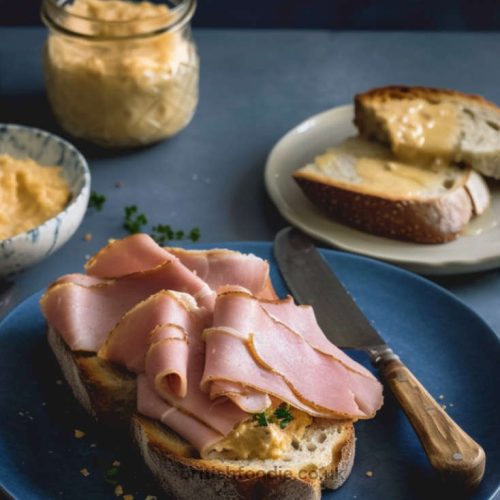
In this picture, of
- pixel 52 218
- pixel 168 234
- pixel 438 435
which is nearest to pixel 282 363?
pixel 438 435

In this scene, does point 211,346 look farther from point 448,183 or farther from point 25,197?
point 448,183

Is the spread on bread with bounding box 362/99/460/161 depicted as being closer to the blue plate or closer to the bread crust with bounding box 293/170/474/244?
the bread crust with bounding box 293/170/474/244

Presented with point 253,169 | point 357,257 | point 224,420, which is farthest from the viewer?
point 253,169

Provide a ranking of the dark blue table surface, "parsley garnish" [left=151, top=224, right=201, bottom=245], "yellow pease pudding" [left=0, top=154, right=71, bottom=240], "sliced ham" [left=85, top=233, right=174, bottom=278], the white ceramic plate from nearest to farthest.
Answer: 1. "sliced ham" [left=85, top=233, right=174, bottom=278]
2. "yellow pease pudding" [left=0, top=154, right=71, bottom=240]
3. the white ceramic plate
4. "parsley garnish" [left=151, top=224, right=201, bottom=245]
5. the dark blue table surface

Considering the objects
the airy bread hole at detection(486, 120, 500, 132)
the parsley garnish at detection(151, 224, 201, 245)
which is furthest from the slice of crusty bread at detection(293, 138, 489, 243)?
the parsley garnish at detection(151, 224, 201, 245)

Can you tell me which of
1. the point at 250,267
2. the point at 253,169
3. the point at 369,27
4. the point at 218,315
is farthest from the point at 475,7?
the point at 218,315

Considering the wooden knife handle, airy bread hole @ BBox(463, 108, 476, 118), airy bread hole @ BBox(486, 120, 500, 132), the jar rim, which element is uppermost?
the jar rim

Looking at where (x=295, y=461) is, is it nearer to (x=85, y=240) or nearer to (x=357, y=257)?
(x=357, y=257)

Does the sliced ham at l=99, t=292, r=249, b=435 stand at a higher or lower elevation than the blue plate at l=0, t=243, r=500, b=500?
higher
